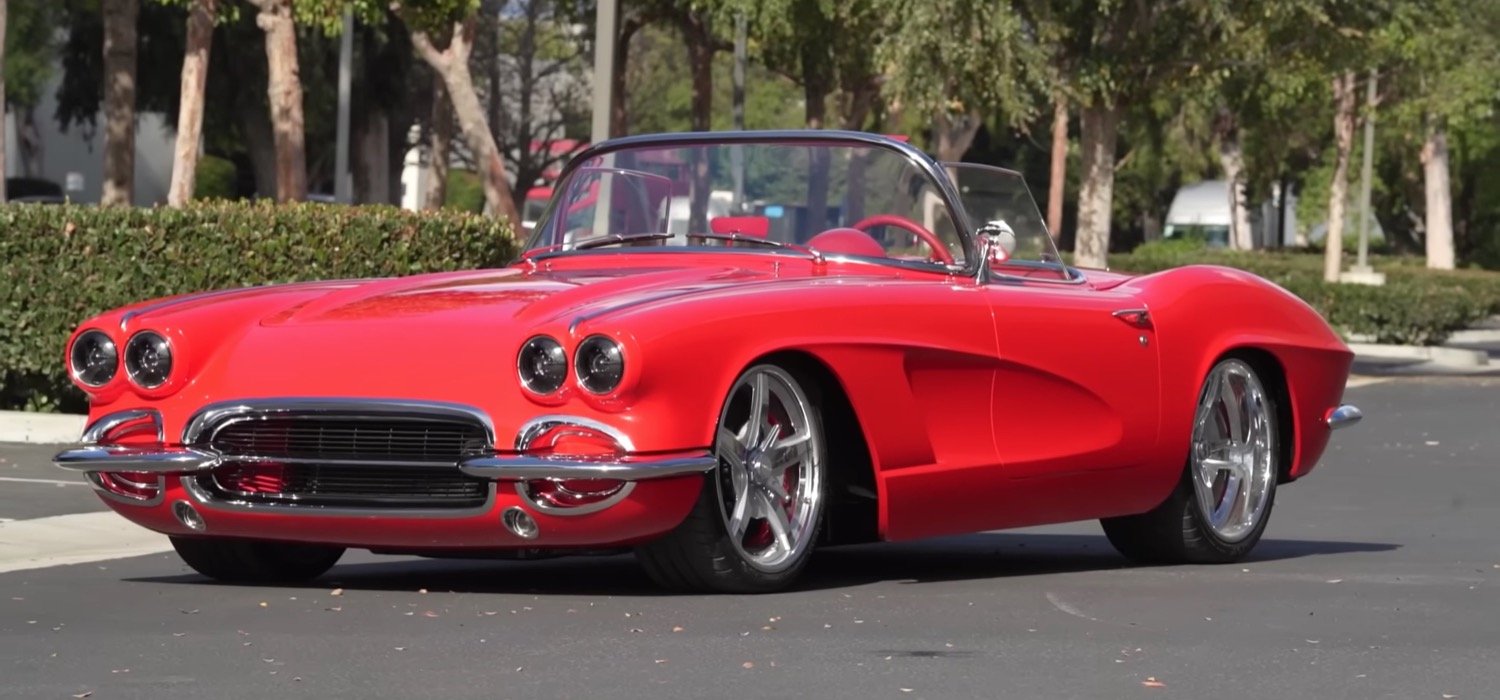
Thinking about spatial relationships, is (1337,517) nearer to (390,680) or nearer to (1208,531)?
(1208,531)

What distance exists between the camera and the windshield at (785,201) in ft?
27.4

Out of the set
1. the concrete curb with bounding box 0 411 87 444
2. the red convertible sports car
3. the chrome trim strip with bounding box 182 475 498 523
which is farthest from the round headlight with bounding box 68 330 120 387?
the concrete curb with bounding box 0 411 87 444

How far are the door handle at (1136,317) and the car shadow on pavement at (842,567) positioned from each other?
0.82 m

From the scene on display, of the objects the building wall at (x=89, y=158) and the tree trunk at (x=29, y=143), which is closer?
the tree trunk at (x=29, y=143)

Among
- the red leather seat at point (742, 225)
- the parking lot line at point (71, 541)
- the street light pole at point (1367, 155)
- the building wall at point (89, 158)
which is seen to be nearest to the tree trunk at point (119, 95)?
the street light pole at point (1367, 155)

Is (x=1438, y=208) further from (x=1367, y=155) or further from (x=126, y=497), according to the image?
(x=126, y=497)

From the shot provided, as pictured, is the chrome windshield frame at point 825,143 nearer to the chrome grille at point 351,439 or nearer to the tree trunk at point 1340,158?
the chrome grille at point 351,439

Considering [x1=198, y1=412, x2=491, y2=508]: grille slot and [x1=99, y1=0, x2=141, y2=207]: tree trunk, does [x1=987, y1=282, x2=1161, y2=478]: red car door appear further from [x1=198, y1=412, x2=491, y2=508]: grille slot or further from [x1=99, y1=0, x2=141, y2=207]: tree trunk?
[x1=99, y1=0, x2=141, y2=207]: tree trunk

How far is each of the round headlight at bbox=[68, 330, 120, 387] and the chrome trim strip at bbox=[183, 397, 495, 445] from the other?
1.56 feet

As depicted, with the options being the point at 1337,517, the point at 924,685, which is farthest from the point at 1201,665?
the point at 1337,517

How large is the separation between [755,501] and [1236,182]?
63.3 m

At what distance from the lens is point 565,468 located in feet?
21.8

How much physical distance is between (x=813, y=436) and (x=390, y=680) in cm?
198

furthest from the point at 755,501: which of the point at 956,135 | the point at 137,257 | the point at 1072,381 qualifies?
the point at 956,135
